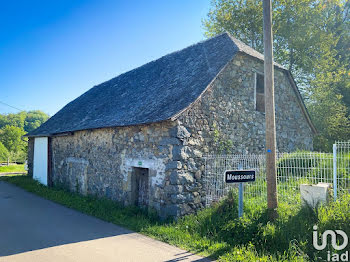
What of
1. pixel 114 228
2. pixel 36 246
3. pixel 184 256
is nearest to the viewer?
pixel 184 256

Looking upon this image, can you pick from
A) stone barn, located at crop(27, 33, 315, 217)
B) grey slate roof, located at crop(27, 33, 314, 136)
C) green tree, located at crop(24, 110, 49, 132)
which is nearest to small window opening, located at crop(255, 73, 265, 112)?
stone barn, located at crop(27, 33, 315, 217)

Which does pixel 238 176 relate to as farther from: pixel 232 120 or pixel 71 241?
pixel 71 241

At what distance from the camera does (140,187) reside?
9227mm

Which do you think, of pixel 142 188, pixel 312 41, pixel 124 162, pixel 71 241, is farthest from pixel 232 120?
pixel 312 41

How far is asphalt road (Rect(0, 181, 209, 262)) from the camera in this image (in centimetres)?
534

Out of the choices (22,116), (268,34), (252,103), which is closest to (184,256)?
(268,34)

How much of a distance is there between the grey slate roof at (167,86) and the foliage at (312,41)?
10.8m

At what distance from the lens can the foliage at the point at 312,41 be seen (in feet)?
64.0

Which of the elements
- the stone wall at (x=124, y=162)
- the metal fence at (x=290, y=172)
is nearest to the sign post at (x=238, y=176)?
the metal fence at (x=290, y=172)

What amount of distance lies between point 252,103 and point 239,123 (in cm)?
125

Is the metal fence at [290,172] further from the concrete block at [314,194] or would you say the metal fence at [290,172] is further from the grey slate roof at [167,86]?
the grey slate roof at [167,86]

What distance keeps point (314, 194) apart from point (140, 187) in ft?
17.9

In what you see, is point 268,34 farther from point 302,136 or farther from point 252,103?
point 302,136

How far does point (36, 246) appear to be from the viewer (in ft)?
19.5
